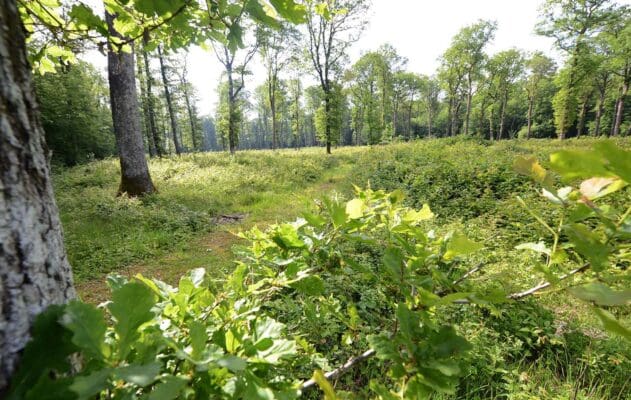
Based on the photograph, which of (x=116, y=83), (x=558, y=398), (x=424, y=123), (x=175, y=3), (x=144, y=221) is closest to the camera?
(x=175, y=3)

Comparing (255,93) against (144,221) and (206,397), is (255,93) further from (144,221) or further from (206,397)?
(206,397)

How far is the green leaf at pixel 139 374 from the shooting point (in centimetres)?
40

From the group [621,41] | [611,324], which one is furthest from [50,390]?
[621,41]

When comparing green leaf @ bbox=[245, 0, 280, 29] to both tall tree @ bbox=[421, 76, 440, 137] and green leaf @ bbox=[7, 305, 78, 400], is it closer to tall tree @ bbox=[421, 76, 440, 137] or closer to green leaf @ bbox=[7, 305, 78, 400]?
green leaf @ bbox=[7, 305, 78, 400]

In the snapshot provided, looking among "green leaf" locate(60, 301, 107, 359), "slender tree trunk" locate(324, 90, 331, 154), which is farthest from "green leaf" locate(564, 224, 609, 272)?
"slender tree trunk" locate(324, 90, 331, 154)

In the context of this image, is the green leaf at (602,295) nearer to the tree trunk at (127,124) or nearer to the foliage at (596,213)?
the foliage at (596,213)

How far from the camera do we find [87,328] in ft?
1.62

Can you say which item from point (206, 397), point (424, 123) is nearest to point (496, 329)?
point (206, 397)

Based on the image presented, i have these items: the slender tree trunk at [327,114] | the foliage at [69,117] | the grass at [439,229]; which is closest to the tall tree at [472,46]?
the slender tree trunk at [327,114]

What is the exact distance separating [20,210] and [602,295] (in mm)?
1006

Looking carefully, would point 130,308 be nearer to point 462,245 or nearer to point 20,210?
point 20,210

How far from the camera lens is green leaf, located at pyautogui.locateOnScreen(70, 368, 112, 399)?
40 cm

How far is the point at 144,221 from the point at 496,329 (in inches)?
263

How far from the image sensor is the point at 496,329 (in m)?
2.77
